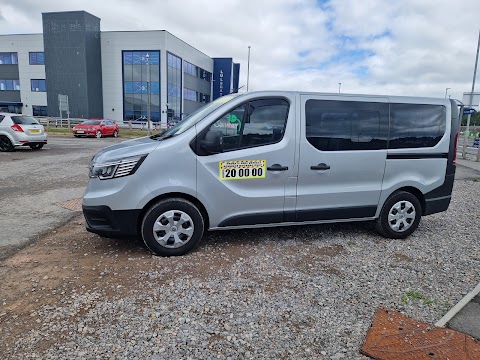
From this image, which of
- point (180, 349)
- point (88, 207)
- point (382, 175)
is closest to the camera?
point (180, 349)

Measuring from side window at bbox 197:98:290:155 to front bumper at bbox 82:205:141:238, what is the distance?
1.11m

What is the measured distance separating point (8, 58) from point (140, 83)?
20626 millimetres

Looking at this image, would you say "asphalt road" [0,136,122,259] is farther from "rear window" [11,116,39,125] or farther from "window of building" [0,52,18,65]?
"window of building" [0,52,18,65]

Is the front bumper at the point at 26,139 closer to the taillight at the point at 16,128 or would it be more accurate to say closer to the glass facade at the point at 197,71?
the taillight at the point at 16,128

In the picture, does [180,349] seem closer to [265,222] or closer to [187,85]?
[265,222]

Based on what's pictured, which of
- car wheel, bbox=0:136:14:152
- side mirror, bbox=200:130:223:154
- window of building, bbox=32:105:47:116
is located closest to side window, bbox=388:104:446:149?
side mirror, bbox=200:130:223:154

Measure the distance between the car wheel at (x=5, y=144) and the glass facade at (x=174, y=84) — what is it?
1215 inches

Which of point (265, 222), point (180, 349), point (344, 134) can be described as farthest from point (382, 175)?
point (180, 349)

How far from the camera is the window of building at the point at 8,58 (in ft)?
156

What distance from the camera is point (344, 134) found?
4.61 meters

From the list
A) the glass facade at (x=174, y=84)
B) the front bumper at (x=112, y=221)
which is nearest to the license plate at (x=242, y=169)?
the front bumper at (x=112, y=221)

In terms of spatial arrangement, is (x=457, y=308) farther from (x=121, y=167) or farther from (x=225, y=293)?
(x=121, y=167)

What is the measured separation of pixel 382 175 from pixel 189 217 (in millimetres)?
2761

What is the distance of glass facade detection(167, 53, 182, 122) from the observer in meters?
43.8
